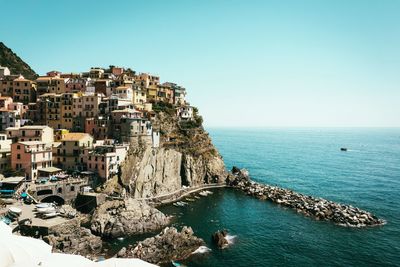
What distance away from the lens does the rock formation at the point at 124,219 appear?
181 feet

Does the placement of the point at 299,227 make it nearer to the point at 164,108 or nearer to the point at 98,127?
the point at 164,108

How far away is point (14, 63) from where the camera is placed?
135 metres

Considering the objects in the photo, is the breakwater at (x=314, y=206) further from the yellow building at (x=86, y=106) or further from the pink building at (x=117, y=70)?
the pink building at (x=117, y=70)

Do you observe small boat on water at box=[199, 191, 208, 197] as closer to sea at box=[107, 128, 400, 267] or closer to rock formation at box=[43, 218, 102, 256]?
sea at box=[107, 128, 400, 267]

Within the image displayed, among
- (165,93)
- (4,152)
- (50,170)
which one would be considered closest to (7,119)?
(4,152)

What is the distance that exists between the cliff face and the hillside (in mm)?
76231

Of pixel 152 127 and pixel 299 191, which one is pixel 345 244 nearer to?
pixel 299 191

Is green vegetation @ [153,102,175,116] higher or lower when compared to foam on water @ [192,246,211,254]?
higher

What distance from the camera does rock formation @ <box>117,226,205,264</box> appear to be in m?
46.2

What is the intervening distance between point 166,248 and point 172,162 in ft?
133

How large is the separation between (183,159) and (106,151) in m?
27.0

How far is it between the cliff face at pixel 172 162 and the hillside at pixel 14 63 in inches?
3001

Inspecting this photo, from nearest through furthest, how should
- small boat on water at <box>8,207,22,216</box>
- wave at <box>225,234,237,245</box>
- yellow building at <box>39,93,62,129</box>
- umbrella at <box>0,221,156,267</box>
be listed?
1. umbrella at <box>0,221,156,267</box>
2. small boat on water at <box>8,207,22,216</box>
3. wave at <box>225,234,237,245</box>
4. yellow building at <box>39,93,62,129</box>

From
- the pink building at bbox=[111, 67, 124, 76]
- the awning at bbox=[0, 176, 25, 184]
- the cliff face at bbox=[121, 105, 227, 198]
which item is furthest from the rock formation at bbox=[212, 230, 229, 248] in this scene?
the pink building at bbox=[111, 67, 124, 76]
